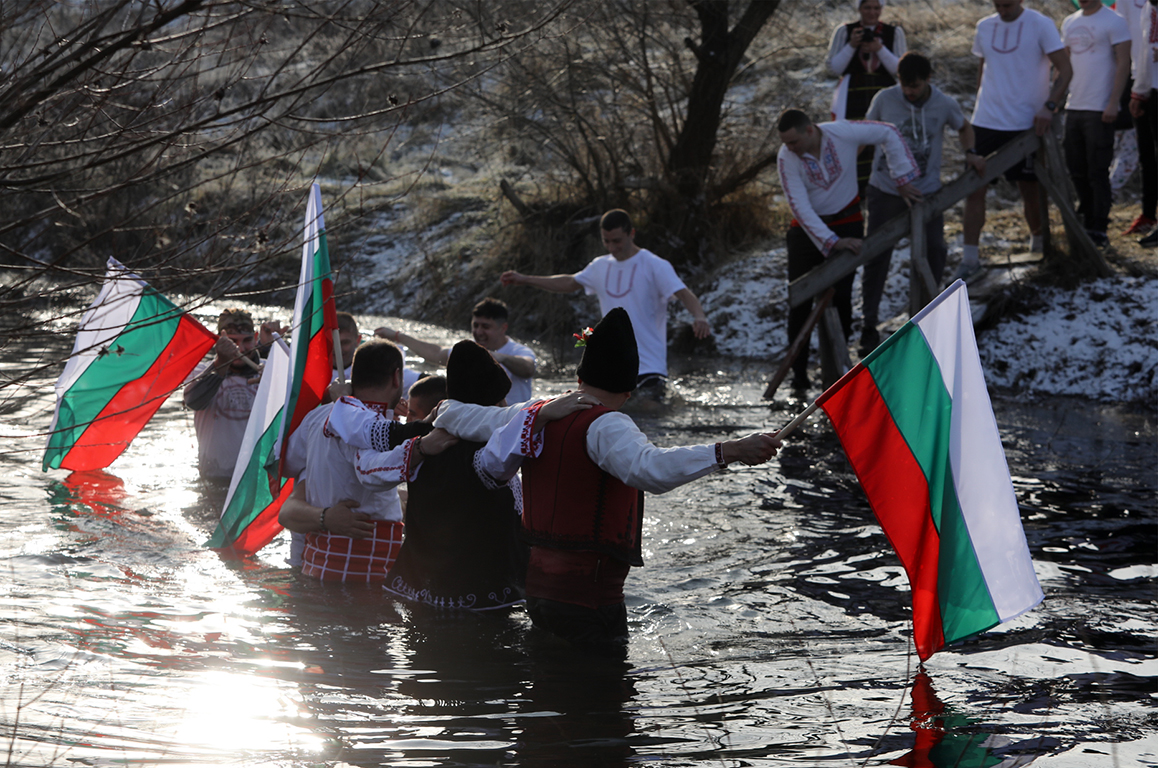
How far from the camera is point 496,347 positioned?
7984 mm

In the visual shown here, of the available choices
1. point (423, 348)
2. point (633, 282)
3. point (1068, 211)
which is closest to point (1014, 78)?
point (1068, 211)

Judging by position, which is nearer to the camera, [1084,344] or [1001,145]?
[1001,145]

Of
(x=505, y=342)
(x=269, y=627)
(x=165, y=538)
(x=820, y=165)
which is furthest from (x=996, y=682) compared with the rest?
(x=820, y=165)

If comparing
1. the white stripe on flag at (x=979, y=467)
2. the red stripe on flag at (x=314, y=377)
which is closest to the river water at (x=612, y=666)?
the white stripe on flag at (x=979, y=467)

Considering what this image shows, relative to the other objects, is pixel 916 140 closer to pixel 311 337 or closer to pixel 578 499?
pixel 311 337

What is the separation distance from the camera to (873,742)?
14.4 ft

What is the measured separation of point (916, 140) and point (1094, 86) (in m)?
1.91

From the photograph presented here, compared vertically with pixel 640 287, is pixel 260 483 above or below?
below

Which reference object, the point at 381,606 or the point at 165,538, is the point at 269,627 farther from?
the point at 165,538

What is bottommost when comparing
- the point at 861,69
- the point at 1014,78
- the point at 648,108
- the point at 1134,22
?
the point at 1014,78

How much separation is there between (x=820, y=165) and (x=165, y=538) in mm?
6720

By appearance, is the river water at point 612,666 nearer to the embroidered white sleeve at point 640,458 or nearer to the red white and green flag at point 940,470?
the red white and green flag at point 940,470

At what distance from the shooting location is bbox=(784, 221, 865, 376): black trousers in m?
11.9

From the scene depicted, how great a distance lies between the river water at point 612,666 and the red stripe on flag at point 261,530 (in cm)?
12
